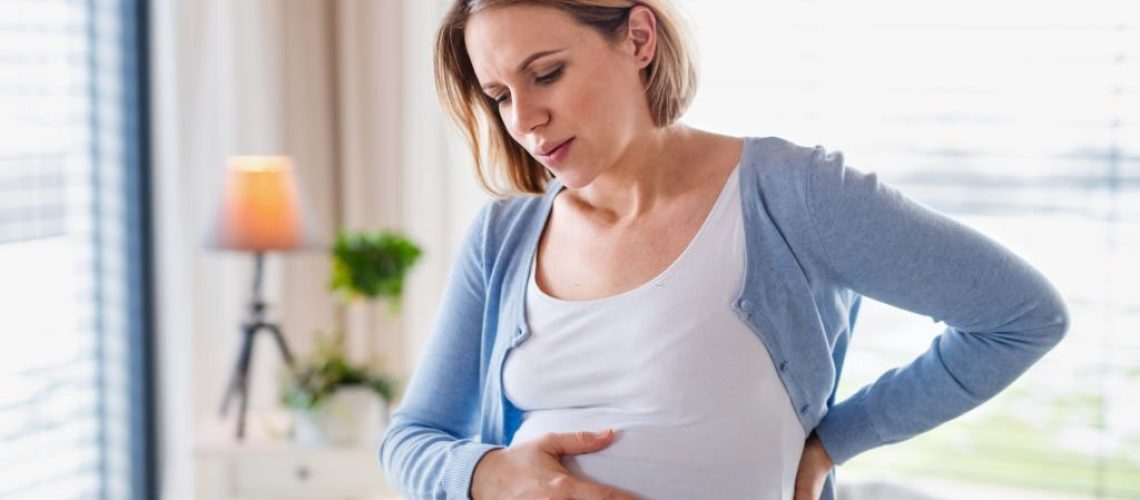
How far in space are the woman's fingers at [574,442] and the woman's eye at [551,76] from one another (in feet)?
1.14

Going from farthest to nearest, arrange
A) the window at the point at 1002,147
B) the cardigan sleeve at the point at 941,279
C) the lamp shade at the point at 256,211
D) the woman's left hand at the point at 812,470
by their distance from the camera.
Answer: the lamp shade at the point at 256,211 < the window at the point at 1002,147 < the woman's left hand at the point at 812,470 < the cardigan sleeve at the point at 941,279

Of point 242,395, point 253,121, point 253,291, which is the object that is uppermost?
point 253,121

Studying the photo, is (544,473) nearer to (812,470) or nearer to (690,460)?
(690,460)

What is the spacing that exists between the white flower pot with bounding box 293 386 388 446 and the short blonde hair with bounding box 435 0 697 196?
4.35 feet

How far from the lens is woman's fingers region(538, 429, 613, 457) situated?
126 centimetres

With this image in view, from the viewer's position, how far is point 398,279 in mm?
2693

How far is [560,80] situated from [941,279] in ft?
1.33

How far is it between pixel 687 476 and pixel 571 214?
32 centimetres

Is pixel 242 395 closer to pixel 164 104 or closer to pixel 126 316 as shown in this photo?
pixel 126 316

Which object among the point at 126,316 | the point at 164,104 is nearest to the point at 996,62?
the point at 164,104

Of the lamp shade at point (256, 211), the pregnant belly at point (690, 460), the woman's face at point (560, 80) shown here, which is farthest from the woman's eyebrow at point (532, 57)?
the lamp shade at point (256, 211)

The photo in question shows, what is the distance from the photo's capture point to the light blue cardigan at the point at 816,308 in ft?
3.93

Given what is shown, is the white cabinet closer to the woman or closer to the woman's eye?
the woman

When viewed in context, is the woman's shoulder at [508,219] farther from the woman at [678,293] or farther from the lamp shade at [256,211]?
the lamp shade at [256,211]
